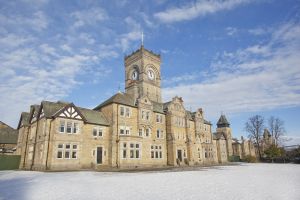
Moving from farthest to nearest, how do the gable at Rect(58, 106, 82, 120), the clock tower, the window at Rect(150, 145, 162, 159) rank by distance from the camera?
1. the clock tower
2. the window at Rect(150, 145, 162, 159)
3. the gable at Rect(58, 106, 82, 120)

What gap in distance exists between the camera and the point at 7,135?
49688 millimetres

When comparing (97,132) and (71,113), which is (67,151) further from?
(97,132)

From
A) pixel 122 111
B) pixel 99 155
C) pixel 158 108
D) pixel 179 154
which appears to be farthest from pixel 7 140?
pixel 179 154

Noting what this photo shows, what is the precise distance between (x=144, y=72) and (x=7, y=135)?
3658 centimetres

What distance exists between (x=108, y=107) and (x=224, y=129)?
5796 cm

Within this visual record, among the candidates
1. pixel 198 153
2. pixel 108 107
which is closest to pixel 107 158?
pixel 108 107

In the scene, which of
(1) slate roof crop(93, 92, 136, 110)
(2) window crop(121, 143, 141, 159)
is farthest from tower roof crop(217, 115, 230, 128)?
(2) window crop(121, 143, 141, 159)

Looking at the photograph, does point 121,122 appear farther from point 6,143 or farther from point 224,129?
point 224,129

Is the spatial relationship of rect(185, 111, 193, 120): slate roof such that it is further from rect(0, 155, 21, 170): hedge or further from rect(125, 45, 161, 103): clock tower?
rect(0, 155, 21, 170): hedge

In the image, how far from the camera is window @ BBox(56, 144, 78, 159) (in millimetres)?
31342

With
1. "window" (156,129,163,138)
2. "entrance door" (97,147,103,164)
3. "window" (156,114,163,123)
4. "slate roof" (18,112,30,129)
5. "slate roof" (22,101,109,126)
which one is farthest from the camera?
"window" (156,114,163,123)

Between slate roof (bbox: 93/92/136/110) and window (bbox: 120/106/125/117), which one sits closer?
slate roof (bbox: 93/92/136/110)

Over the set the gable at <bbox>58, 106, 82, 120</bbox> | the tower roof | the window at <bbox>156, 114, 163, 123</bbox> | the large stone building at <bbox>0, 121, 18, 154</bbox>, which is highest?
the tower roof

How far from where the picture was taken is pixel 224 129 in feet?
276
